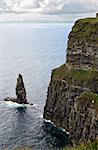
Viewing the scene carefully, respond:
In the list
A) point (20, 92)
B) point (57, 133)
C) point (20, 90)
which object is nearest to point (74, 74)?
point (57, 133)

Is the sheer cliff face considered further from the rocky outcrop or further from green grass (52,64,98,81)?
the rocky outcrop

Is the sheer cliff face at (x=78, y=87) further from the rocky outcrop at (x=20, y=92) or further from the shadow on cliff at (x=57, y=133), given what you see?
the rocky outcrop at (x=20, y=92)

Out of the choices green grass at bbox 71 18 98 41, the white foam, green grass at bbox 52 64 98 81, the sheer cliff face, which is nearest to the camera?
the sheer cliff face

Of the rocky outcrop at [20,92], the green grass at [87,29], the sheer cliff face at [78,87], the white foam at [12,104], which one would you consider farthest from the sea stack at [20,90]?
the green grass at [87,29]

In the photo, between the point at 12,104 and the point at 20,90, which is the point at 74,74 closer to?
the point at 20,90

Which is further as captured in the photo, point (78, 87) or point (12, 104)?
point (12, 104)

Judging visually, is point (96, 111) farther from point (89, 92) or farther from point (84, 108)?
point (89, 92)

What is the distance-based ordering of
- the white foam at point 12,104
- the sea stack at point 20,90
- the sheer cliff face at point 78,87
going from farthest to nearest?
the sea stack at point 20,90 → the white foam at point 12,104 → the sheer cliff face at point 78,87

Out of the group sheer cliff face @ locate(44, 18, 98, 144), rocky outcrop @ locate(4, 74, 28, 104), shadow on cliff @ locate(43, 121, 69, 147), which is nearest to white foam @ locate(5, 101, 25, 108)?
rocky outcrop @ locate(4, 74, 28, 104)
